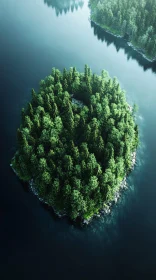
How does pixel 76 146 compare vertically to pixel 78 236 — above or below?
above

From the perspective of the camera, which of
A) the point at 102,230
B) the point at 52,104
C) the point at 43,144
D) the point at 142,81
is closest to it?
the point at 102,230

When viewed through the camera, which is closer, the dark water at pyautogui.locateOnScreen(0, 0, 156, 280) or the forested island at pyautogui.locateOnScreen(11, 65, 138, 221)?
the dark water at pyautogui.locateOnScreen(0, 0, 156, 280)

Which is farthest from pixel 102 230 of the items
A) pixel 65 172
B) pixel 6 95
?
pixel 6 95

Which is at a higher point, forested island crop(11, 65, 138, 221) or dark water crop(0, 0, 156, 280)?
forested island crop(11, 65, 138, 221)

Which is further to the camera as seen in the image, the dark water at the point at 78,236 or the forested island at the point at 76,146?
the forested island at the point at 76,146

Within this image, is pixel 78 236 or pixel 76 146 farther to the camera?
pixel 76 146

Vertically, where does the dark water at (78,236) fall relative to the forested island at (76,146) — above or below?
below

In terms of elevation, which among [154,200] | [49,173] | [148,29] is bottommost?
[49,173]

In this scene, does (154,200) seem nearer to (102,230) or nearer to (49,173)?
(102,230)
